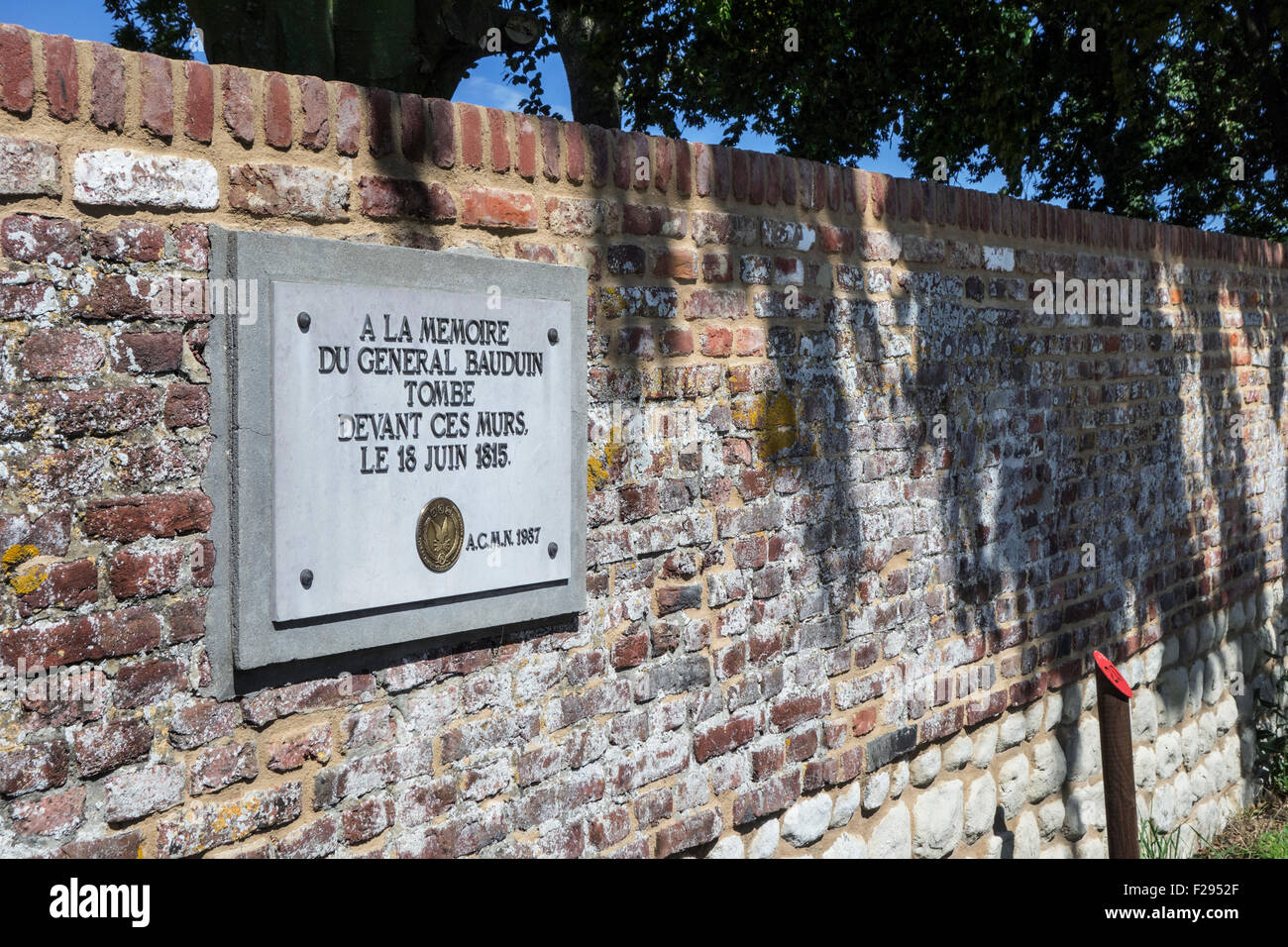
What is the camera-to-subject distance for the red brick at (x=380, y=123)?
2.55 meters

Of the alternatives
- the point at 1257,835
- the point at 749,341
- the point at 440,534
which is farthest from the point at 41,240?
the point at 1257,835

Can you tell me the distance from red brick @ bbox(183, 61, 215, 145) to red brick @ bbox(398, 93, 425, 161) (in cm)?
44

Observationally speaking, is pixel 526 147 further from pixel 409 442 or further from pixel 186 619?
pixel 186 619

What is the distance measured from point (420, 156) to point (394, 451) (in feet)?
2.17

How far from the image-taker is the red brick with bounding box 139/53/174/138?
7.16 feet

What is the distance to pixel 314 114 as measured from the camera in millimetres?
2441

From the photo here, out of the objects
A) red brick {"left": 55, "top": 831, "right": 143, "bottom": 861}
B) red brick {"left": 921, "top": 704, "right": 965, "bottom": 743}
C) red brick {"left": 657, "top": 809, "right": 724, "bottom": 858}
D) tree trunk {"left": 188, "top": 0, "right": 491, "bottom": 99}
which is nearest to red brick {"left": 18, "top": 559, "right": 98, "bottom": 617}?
red brick {"left": 55, "top": 831, "right": 143, "bottom": 861}

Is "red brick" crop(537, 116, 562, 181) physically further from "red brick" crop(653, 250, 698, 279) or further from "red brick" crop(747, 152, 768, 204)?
"red brick" crop(747, 152, 768, 204)

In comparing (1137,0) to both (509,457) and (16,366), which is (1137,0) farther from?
(16,366)

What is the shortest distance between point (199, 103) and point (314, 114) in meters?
0.25

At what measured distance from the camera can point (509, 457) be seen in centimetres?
277

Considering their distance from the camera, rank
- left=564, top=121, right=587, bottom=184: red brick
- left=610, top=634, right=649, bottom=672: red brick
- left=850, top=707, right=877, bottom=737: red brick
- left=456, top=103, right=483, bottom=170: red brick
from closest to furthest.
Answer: left=456, top=103, right=483, bottom=170: red brick → left=564, top=121, right=587, bottom=184: red brick → left=610, top=634, right=649, bottom=672: red brick → left=850, top=707, right=877, bottom=737: red brick

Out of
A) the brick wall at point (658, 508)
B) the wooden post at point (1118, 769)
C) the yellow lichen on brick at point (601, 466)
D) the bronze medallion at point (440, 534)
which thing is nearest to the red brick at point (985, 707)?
the brick wall at point (658, 508)

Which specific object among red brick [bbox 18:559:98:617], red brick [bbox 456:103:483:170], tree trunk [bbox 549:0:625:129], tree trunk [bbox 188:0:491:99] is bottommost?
red brick [bbox 18:559:98:617]
